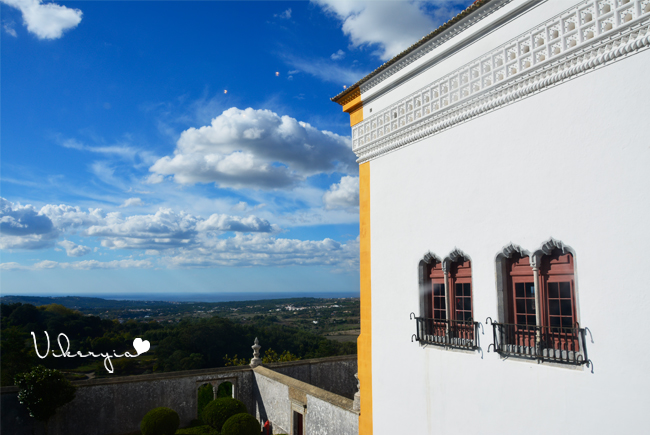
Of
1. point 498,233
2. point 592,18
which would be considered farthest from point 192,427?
point 592,18

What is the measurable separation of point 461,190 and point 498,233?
2.84 ft

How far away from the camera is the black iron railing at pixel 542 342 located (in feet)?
14.9

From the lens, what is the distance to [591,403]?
435 cm

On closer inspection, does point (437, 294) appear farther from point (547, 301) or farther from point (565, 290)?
point (565, 290)

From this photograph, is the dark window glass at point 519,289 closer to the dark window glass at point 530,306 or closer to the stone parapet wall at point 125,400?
the dark window glass at point 530,306

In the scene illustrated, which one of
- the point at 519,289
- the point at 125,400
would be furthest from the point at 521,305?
the point at 125,400

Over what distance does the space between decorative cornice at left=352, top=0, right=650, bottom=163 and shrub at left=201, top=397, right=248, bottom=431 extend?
969cm

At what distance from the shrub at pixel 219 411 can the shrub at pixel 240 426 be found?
2.16 feet

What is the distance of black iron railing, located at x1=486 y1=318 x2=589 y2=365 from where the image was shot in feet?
14.9

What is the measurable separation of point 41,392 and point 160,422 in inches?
128

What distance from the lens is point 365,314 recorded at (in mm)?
7699

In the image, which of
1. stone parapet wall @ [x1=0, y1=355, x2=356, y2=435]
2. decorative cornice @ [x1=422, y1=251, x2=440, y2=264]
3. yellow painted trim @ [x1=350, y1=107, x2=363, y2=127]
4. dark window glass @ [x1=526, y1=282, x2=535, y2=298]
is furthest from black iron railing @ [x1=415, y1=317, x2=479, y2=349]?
stone parapet wall @ [x1=0, y1=355, x2=356, y2=435]

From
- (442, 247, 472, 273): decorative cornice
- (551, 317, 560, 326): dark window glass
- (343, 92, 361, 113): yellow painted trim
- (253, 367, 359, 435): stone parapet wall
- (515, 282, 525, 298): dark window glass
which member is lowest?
(253, 367, 359, 435): stone parapet wall

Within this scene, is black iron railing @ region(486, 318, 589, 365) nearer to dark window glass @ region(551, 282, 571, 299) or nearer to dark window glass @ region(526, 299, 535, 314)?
dark window glass @ region(526, 299, 535, 314)
